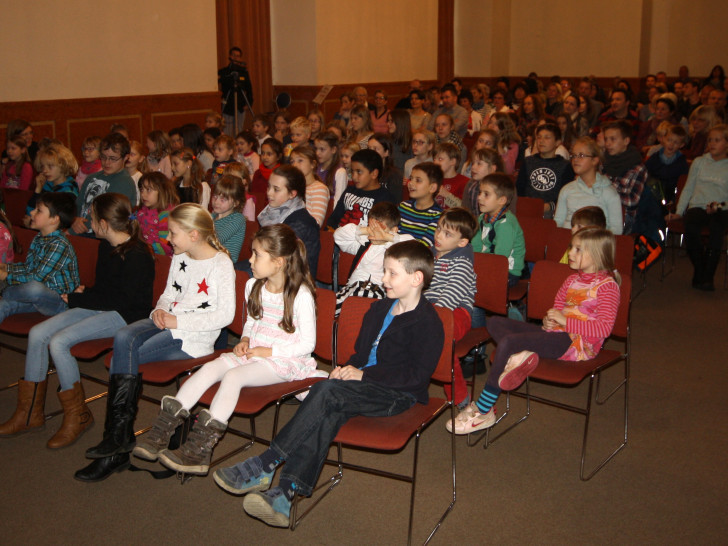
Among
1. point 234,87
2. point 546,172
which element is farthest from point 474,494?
point 234,87

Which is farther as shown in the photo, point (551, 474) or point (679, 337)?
point (679, 337)

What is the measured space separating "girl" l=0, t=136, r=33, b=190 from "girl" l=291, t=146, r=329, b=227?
2834mm

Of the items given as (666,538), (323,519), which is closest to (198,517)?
(323,519)

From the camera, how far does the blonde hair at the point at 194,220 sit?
3523 mm

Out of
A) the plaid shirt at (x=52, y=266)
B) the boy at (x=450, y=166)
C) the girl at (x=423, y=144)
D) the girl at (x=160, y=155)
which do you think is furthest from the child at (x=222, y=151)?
the plaid shirt at (x=52, y=266)

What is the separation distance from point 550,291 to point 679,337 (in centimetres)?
179

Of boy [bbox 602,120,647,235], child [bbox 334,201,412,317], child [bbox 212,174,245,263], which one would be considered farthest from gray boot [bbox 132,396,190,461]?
boy [bbox 602,120,647,235]

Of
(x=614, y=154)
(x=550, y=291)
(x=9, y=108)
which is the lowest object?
(x=550, y=291)

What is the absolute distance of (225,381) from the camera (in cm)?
302

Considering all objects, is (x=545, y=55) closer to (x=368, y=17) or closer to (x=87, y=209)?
(x=368, y=17)

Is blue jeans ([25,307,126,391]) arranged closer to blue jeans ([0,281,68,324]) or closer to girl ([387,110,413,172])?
blue jeans ([0,281,68,324])

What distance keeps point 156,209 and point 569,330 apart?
2.78 meters

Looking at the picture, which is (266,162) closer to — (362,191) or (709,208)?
(362,191)

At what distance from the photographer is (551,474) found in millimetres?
3344
